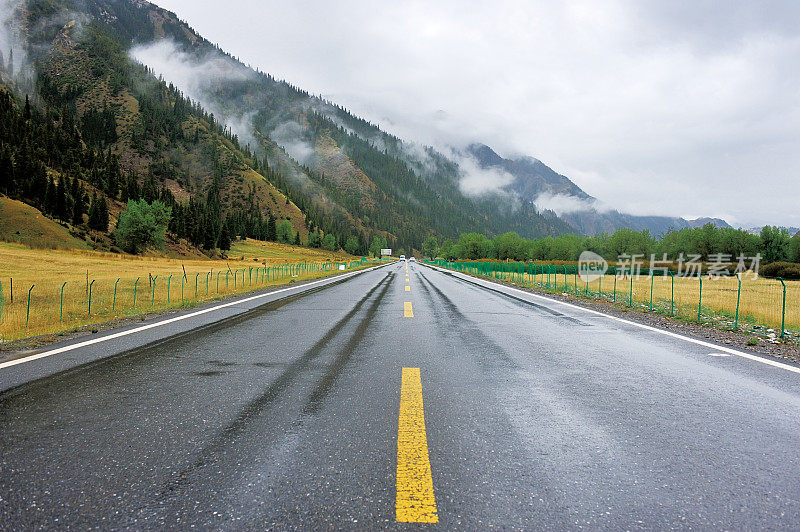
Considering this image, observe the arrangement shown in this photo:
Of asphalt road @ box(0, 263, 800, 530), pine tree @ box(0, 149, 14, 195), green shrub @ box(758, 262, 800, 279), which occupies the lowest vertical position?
asphalt road @ box(0, 263, 800, 530)

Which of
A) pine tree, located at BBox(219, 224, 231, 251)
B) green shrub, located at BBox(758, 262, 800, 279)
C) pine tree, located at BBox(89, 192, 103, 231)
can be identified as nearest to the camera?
green shrub, located at BBox(758, 262, 800, 279)

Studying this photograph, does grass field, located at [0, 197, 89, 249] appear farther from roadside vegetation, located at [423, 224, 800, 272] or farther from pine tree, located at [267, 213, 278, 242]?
roadside vegetation, located at [423, 224, 800, 272]

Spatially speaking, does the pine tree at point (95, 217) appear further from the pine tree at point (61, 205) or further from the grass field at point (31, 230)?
the grass field at point (31, 230)

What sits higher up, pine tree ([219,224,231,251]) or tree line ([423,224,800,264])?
tree line ([423,224,800,264])

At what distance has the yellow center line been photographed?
2189 millimetres

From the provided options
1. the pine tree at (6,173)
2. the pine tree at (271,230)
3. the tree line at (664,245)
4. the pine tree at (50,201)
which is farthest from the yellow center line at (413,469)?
the pine tree at (271,230)

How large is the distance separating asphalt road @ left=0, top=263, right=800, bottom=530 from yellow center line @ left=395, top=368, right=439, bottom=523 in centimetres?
2

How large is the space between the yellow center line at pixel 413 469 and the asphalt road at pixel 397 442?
2 centimetres

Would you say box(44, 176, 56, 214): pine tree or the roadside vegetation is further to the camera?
box(44, 176, 56, 214): pine tree

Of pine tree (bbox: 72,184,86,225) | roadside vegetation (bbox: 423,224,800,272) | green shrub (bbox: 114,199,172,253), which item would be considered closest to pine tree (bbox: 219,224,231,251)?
green shrub (bbox: 114,199,172,253)

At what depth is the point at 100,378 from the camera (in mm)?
4750

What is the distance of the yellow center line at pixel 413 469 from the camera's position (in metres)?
2.19

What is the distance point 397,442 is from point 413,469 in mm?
428

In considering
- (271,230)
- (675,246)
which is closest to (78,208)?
(271,230)
